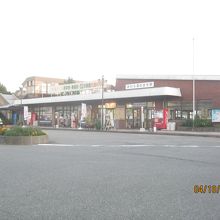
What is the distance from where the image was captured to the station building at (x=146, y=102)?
3366 centimetres

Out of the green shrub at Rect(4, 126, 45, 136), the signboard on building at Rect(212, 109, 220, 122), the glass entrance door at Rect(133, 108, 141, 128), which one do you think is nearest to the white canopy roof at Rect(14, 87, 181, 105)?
the glass entrance door at Rect(133, 108, 141, 128)

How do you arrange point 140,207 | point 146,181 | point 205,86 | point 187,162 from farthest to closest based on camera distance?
1. point 205,86
2. point 187,162
3. point 146,181
4. point 140,207

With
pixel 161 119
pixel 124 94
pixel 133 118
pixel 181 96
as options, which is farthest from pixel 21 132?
pixel 133 118

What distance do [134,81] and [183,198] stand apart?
3389cm

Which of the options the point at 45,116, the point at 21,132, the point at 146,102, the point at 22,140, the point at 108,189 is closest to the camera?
the point at 108,189

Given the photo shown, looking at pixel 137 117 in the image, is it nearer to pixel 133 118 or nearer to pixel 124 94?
pixel 133 118

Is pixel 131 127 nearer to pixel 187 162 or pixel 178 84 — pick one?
pixel 178 84

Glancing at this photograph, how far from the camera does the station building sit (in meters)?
33.7

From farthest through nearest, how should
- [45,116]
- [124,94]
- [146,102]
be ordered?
[45,116]
[146,102]
[124,94]

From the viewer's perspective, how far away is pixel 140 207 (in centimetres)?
562

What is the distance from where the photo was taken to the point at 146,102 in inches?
1505

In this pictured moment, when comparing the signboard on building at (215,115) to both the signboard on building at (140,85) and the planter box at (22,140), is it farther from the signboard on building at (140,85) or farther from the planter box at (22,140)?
the planter box at (22,140)

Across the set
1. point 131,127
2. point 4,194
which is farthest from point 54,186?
point 131,127
